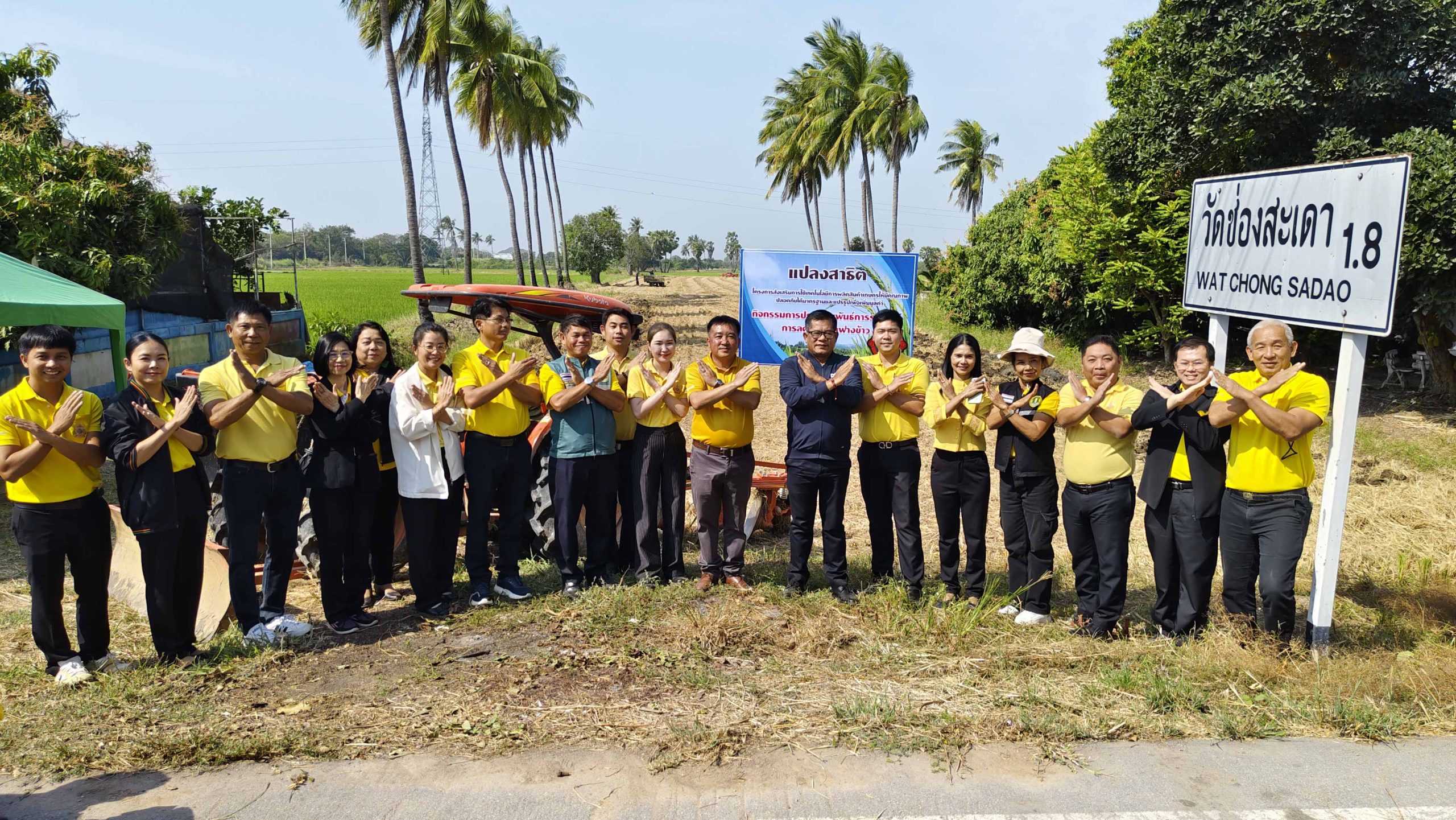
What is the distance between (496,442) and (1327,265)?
15.1 ft

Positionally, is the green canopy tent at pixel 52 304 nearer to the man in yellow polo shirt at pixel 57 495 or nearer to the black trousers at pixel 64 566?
the man in yellow polo shirt at pixel 57 495

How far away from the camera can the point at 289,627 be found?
5.05 meters

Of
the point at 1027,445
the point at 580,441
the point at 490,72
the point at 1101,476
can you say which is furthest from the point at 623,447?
the point at 490,72

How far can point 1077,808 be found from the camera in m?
3.29

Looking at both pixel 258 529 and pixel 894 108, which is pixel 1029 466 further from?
pixel 894 108

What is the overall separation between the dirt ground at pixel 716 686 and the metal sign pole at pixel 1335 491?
0.65 ft

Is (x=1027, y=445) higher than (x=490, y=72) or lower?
lower

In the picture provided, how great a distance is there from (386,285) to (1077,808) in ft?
181

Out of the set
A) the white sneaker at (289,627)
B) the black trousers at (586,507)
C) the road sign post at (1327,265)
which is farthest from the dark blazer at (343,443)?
the road sign post at (1327,265)

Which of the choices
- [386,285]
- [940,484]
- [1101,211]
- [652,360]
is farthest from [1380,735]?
[386,285]

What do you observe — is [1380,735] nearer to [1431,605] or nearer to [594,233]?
[1431,605]

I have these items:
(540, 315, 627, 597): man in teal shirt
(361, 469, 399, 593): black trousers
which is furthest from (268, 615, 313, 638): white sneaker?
(540, 315, 627, 597): man in teal shirt

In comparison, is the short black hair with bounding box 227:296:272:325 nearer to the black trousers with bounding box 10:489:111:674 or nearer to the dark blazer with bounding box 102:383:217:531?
the dark blazer with bounding box 102:383:217:531

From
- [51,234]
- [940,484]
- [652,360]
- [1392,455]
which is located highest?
[51,234]
